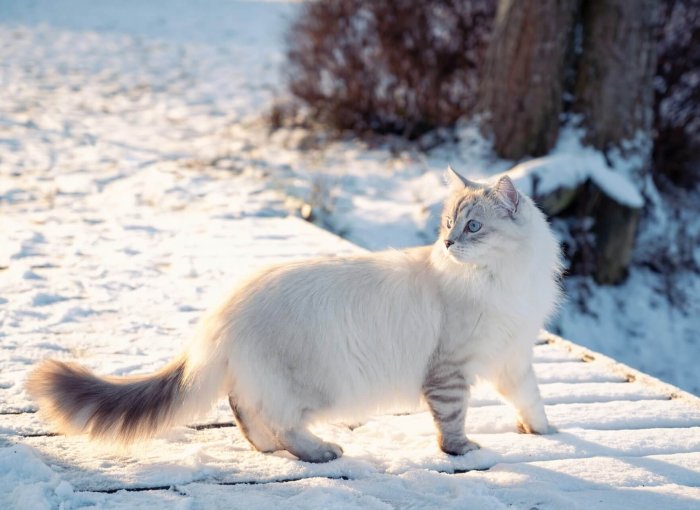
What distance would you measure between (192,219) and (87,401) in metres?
3.59

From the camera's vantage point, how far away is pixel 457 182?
3.19 m

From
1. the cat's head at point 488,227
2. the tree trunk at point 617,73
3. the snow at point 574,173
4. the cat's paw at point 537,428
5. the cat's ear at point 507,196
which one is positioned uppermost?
the tree trunk at point 617,73

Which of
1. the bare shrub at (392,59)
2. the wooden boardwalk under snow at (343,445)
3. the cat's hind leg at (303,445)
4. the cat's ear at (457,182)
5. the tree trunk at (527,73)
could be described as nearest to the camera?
the wooden boardwalk under snow at (343,445)

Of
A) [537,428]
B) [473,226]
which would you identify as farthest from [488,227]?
[537,428]

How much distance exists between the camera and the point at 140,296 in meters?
4.38

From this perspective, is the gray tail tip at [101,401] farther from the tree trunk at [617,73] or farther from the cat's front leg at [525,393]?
the tree trunk at [617,73]

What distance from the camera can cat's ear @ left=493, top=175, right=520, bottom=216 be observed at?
293 cm

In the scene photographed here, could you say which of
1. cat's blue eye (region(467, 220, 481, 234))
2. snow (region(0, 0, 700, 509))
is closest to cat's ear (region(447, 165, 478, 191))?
cat's blue eye (region(467, 220, 481, 234))

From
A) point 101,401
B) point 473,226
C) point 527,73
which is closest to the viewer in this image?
point 101,401

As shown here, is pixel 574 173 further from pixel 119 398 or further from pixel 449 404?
pixel 119 398

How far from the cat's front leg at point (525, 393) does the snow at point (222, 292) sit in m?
0.09

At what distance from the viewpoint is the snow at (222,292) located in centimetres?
250

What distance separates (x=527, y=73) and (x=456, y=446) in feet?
15.8

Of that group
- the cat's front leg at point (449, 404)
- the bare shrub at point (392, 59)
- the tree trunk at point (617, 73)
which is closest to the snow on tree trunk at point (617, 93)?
the tree trunk at point (617, 73)
